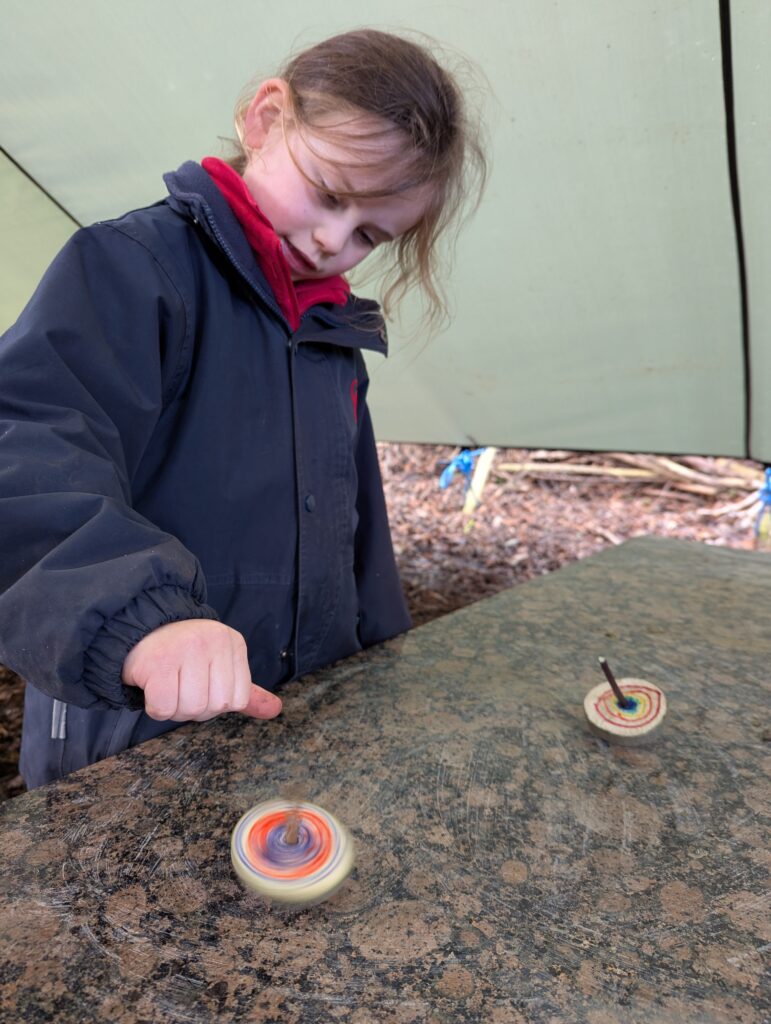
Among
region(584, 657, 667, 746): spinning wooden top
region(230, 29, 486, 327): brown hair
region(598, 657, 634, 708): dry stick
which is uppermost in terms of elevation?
region(230, 29, 486, 327): brown hair

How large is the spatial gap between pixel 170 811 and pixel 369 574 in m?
0.82

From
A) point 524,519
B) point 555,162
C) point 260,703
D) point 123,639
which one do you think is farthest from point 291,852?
point 524,519

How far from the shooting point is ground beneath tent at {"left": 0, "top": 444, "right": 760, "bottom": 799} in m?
4.21

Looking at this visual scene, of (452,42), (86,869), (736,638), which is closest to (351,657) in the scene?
(86,869)

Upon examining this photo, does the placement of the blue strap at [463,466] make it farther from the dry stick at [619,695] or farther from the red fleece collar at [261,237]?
the dry stick at [619,695]

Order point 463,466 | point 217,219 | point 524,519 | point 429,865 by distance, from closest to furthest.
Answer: point 429,865
point 217,219
point 463,466
point 524,519

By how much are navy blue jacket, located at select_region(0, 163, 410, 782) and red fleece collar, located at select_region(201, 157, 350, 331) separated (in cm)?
2

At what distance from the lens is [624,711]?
1.14m

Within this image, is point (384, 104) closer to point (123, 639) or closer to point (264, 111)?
point (264, 111)

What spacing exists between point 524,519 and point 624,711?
4.10 m

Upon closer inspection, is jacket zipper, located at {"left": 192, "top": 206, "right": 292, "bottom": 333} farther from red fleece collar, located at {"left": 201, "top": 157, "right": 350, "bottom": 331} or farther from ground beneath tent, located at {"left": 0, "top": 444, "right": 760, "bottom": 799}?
ground beneath tent, located at {"left": 0, "top": 444, "right": 760, "bottom": 799}

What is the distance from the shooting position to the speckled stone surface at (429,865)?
26.7 inches

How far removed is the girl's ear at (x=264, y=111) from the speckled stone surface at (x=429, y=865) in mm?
936

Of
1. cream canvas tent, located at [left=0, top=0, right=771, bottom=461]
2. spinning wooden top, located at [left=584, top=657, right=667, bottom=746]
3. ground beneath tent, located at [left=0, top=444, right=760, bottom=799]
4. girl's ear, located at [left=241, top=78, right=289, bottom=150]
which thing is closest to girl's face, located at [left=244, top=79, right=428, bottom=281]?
girl's ear, located at [left=241, top=78, right=289, bottom=150]
